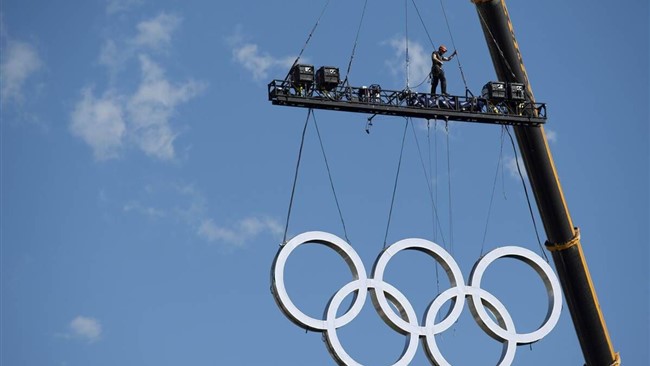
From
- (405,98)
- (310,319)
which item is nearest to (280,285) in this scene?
(310,319)

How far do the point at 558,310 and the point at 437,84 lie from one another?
9040 millimetres

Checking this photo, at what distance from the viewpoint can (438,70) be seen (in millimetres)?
98375

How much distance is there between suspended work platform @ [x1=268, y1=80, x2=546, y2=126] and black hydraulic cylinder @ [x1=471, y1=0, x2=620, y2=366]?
2.66 feet

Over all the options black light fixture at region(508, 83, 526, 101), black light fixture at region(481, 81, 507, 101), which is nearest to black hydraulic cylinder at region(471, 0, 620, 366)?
black light fixture at region(508, 83, 526, 101)

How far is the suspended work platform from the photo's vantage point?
94750 mm

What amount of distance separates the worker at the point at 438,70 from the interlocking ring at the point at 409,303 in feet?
19.0

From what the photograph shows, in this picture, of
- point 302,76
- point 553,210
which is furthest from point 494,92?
point 302,76

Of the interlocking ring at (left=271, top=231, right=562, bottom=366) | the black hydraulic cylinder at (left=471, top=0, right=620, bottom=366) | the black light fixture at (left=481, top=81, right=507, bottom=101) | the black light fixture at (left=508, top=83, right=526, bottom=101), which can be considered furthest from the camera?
the black hydraulic cylinder at (left=471, top=0, right=620, bottom=366)

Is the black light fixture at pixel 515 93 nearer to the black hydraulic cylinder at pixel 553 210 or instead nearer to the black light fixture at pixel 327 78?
the black hydraulic cylinder at pixel 553 210

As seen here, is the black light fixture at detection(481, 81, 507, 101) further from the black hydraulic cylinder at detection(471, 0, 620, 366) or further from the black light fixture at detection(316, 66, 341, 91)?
the black light fixture at detection(316, 66, 341, 91)

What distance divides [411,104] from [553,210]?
22.4ft

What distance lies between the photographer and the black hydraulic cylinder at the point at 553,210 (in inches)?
3885

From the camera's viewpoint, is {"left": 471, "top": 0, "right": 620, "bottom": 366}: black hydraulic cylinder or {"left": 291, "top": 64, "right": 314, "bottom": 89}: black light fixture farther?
{"left": 471, "top": 0, "right": 620, "bottom": 366}: black hydraulic cylinder

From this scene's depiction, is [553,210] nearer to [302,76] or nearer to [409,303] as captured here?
[409,303]
